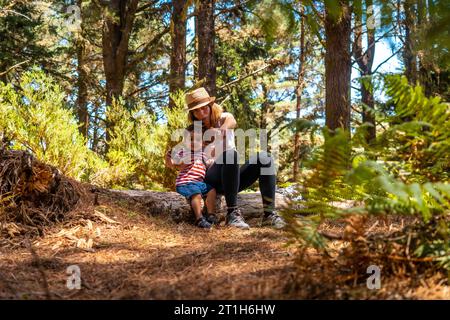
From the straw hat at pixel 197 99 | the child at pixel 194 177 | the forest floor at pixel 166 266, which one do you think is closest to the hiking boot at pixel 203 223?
the child at pixel 194 177

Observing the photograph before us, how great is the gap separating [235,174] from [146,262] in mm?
1719

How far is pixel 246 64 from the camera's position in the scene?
15.5 metres

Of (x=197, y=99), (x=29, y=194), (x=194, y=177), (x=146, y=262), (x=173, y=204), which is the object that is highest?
(x=197, y=99)

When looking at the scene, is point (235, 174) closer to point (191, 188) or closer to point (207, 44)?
point (191, 188)

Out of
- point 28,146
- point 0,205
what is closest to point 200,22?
point 28,146

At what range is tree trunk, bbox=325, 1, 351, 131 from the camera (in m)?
4.57

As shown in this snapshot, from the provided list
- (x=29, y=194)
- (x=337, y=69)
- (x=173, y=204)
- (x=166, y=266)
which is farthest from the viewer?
(x=337, y=69)

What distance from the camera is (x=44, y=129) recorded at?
5.46 meters

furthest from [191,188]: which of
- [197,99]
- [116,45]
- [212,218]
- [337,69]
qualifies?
[116,45]

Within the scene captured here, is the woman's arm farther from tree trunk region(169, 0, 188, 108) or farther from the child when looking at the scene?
tree trunk region(169, 0, 188, 108)

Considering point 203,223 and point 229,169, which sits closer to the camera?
point 203,223

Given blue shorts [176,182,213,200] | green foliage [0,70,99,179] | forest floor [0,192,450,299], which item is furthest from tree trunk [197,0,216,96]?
forest floor [0,192,450,299]

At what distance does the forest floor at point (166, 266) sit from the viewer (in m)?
1.52

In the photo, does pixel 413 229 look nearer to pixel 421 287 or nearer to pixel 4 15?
pixel 421 287
